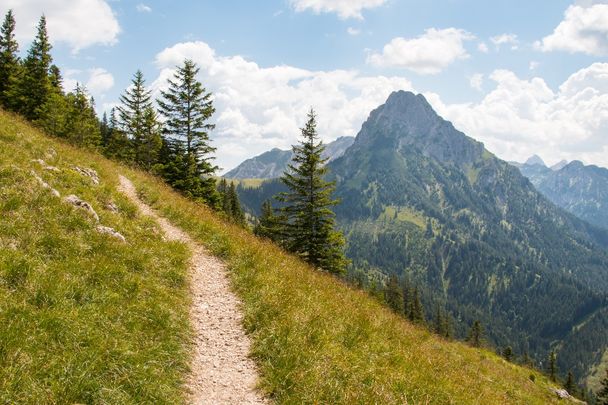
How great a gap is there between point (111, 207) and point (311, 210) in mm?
19091

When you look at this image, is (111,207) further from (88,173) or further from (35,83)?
(35,83)

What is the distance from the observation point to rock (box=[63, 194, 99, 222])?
11633 mm

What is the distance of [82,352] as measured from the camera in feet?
20.2

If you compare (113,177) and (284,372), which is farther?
(113,177)

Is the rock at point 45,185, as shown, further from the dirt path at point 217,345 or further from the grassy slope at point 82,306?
the dirt path at point 217,345

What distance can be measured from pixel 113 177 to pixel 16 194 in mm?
9480

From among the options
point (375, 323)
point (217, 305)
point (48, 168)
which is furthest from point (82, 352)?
point (48, 168)

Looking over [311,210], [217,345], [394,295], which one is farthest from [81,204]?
[394,295]

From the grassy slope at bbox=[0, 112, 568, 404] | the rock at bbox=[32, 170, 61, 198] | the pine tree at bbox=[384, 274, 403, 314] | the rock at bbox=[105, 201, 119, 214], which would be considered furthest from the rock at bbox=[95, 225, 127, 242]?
the pine tree at bbox=[384, 274, 403, 314]

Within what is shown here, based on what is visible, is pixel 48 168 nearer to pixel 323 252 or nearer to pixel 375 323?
pixel 375 323

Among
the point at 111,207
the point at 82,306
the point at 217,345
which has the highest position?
the point at 111,207

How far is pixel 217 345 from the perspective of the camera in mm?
8664

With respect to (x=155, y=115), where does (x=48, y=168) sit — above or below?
below

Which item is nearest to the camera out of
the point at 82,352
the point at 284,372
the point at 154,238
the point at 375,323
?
the point at 82,352
